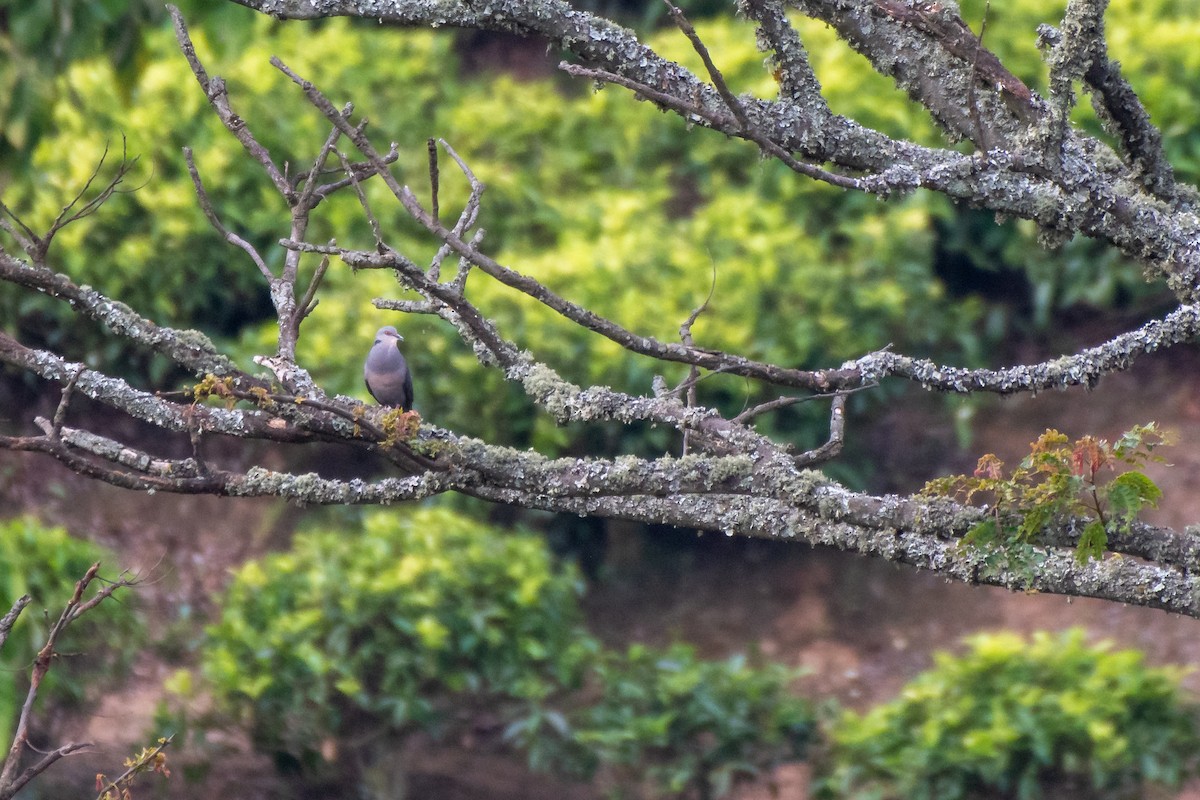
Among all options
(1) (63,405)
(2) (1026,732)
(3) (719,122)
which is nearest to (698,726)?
(2) (1026,732)

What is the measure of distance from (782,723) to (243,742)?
2236 millimetres

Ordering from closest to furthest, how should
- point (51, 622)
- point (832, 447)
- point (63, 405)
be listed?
point (63, 405) < point (832, 447) < point (51, 622)

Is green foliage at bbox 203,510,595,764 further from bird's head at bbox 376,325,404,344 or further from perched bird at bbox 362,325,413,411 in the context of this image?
bird's head at bbox 376,325,404,344

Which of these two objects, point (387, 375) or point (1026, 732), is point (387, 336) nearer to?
point (387, 375)

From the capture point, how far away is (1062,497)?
8.34ft

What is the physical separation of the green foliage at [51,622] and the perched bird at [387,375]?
49.3 inches

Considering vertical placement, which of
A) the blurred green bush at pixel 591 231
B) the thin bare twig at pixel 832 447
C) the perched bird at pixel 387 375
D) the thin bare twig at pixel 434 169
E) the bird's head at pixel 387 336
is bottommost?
the thin bare twig at pixel 832 447

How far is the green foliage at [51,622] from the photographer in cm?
466

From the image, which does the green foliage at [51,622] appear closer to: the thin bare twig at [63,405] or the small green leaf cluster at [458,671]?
the small green leaf cluster at [458,671]

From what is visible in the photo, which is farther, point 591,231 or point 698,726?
point 591,231

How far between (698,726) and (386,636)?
1.33 metres

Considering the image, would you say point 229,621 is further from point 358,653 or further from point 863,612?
point 863,612

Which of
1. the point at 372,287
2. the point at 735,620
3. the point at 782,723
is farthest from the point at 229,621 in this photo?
the point at 735,620

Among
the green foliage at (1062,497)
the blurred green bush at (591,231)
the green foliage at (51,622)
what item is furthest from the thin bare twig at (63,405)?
the blurred green bush at (591,231)
